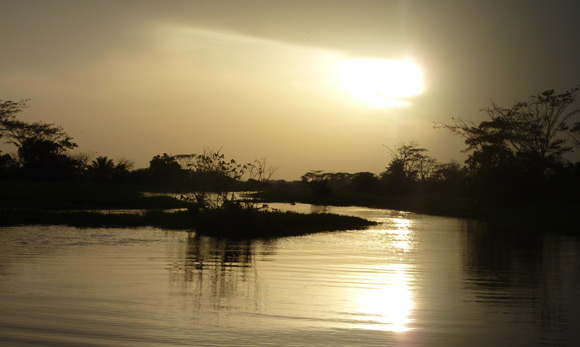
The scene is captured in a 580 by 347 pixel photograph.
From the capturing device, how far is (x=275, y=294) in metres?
10.8

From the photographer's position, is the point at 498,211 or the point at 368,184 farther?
the point at 368,184

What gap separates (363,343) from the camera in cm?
745

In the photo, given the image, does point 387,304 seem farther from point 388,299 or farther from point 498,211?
point 498,211

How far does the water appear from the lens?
25.8 feet

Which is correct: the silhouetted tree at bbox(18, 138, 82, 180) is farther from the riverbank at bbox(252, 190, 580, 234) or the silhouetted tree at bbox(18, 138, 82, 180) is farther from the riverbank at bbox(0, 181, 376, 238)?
the riverbank at bbox(252, 190, 580, 234)

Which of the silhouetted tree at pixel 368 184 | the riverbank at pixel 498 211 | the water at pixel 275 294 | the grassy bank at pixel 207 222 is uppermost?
the silhouetted tree at pixel 368 184

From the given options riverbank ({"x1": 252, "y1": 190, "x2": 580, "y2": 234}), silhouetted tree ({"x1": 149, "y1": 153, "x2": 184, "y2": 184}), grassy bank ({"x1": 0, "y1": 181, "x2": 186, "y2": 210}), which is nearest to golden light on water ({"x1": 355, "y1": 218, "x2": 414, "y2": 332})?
riverbank ({"x1": 252, "y1": 190, "x2": 580, "y2": 234})

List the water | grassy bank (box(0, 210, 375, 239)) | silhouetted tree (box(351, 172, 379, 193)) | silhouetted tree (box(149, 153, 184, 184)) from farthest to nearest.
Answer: silhouetted tree (box(351, 172, 379, 193))
silhouetted tree (box(149, 153, 184, 184))
grassy bank (box(0, 210, 375, 239))
the water

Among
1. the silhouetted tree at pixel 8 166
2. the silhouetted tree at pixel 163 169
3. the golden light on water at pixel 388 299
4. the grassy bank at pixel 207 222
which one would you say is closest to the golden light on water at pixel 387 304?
the golden light on water at pixel 388 299

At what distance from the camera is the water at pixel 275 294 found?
310 inches

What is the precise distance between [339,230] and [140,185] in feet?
137

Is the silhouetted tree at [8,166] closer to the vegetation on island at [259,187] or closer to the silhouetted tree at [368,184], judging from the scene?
the vegetation on island at [259,187]

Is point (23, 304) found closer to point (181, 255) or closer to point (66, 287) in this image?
point (66, 287)

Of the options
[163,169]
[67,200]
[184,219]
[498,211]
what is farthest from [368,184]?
[184,219]
